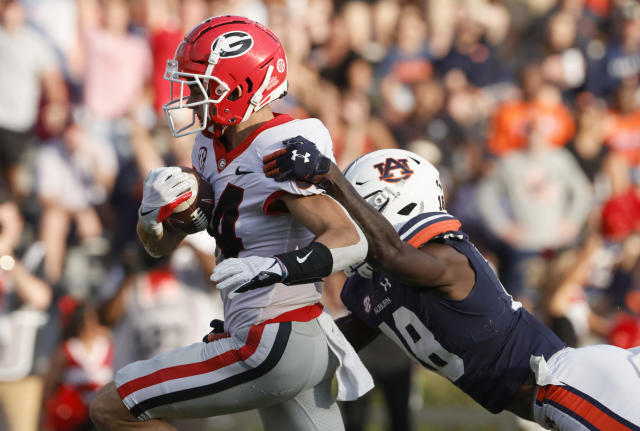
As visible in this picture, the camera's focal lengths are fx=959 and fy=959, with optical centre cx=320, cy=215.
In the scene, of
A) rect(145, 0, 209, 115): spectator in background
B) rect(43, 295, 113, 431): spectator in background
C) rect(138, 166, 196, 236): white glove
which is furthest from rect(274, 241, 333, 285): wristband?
rect(145, 0, 209, 115): spectator in background

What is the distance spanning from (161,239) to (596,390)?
1749mm

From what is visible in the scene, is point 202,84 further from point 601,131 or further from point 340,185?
point 601,131

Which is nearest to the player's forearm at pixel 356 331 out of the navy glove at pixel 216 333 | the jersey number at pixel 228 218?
the navy glove at pixel 216 333

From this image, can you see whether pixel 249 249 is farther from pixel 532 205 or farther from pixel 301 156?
pixel 532 205

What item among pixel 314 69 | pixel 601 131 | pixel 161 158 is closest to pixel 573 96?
pixel 601 131

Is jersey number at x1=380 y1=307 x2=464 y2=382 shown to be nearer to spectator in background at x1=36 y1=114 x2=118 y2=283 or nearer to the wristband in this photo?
the wristband

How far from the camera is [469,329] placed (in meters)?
3.71

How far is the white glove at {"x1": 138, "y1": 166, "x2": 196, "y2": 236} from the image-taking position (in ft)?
11.3

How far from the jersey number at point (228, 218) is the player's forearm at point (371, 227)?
0.32 m

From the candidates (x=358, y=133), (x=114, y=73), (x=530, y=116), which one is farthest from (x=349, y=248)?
(x=114, y=73)

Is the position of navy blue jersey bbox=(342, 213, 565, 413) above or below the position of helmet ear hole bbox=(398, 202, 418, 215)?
below

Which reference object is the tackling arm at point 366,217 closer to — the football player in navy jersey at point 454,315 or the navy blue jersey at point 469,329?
the football player in navy jersey at point 454,315

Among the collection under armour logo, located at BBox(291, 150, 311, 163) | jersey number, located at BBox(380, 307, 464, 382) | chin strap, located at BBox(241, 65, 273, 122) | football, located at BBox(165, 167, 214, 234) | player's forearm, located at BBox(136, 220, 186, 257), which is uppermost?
chin strap, located at BBox(241, 65, 273, 122)

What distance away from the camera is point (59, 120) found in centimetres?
842
